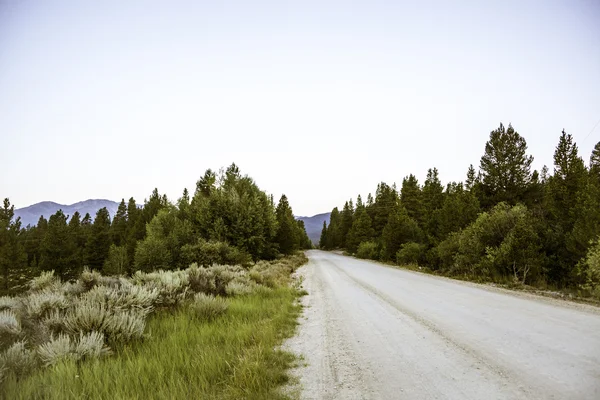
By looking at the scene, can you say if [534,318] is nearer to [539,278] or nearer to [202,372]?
[202,372]

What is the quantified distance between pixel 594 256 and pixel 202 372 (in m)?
14.0

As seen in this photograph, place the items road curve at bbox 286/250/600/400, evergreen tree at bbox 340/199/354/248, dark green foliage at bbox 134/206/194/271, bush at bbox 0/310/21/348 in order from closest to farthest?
road curve at bbox 286/250/600/400 < bush at bbox 0/310/21/348 < dark green foliage at bbox 134/206/194/271 < evergreen tree at bbox 340/199/354/248

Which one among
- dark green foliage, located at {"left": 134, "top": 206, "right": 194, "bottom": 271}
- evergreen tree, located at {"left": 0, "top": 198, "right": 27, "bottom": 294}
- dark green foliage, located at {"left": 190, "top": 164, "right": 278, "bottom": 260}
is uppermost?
dark green foliage, located at {"left": 190, "top": 164, "right": 278, "bottom": 260}

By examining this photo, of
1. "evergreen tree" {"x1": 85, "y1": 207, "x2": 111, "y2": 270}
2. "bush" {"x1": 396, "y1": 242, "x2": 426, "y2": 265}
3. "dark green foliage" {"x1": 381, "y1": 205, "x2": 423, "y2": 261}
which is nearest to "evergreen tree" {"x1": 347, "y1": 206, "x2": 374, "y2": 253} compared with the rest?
"dark green foliage" {"x1": 381, "y1": 205, "x2": 423, "y2": 261}

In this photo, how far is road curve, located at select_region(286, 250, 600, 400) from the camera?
3420 mm

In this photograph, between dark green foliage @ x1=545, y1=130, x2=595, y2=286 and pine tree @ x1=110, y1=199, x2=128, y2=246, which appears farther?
pine tree @ x1=110, y1=199, x2=128, y2=246

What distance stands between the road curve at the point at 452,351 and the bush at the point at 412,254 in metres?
20.9

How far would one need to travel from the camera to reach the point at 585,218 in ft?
46.8

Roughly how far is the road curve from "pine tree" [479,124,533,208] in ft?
74.0

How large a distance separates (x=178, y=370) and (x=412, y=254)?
28511 millimetres

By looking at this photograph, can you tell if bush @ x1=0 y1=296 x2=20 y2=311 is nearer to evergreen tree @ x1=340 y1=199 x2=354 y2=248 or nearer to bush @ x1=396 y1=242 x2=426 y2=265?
bush @ x1=396 y1=242 x2=426 y2=265

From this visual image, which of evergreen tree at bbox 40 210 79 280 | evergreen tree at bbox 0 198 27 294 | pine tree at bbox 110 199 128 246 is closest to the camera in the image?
evergreen tree at bbox 0 198 27 294

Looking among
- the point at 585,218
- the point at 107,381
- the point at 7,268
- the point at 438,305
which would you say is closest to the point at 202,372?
the point at 107,381

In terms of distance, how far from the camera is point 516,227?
50.0 feet
